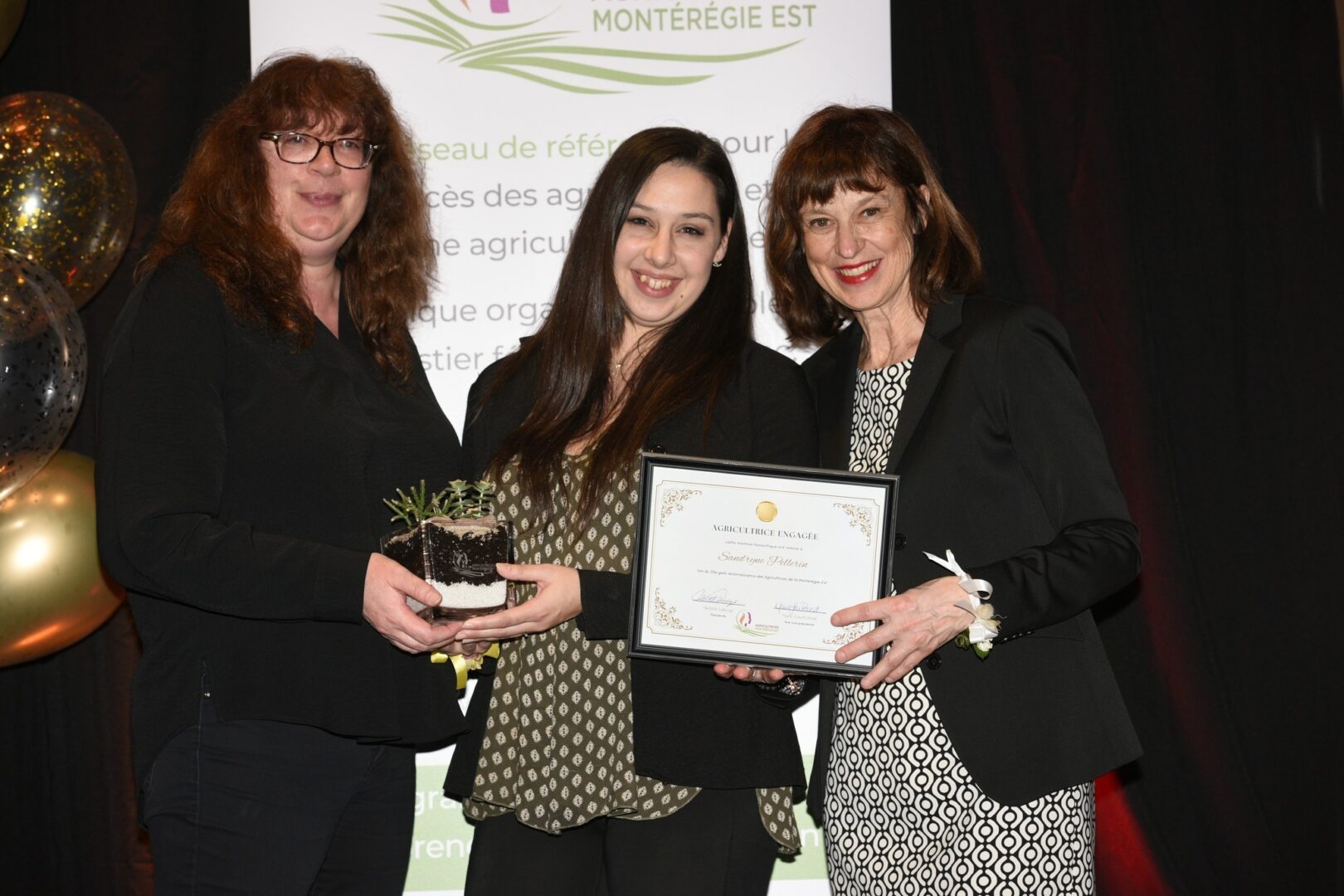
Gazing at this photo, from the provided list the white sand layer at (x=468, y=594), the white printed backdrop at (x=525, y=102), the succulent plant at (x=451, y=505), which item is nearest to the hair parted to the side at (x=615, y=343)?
the succulent plant at (x=451, y=505)

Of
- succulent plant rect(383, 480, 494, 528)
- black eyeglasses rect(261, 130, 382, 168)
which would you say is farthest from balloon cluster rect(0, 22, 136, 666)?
succulent plant rect(383, 480, 494, 528)

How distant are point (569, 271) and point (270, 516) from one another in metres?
0.85

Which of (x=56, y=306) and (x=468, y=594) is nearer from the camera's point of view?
(x=468, y=594)

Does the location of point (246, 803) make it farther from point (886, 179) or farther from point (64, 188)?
point (64, 188)

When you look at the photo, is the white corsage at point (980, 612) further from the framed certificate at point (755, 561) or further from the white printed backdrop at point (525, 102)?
the white printed backdrop at point (525, 102)

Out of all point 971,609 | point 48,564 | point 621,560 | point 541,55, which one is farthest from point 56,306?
point 971,609

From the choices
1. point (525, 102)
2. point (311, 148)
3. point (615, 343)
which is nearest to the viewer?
point (311, 148)

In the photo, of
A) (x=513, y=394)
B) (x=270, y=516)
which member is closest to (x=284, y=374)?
(x=270, y=516)

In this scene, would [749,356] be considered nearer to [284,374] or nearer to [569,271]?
[569,271]

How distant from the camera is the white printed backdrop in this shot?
12.1 feet

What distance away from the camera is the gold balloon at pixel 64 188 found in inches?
132

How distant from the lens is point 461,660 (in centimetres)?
229

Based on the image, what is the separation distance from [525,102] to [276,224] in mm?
1564

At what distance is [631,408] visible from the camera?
7.82ft
